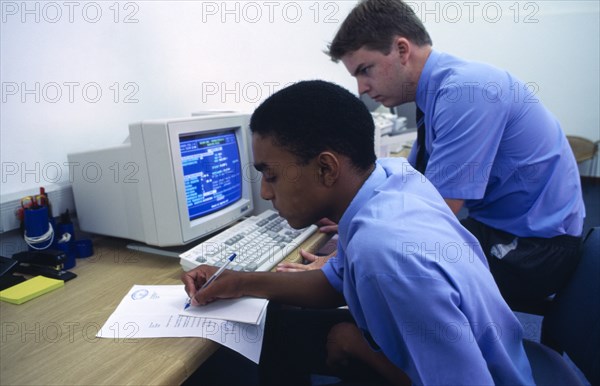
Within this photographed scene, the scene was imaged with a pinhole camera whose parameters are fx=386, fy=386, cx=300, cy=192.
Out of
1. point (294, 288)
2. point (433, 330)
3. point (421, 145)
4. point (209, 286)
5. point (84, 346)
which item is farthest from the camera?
point (421, 145)

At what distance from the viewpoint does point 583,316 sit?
33.8 inches

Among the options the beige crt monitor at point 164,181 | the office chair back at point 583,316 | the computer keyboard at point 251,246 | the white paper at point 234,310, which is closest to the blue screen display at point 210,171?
the beige crt monitor at point 164,181

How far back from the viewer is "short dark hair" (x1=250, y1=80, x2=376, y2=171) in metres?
0.72

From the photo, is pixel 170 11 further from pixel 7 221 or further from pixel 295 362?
pixel 295 362

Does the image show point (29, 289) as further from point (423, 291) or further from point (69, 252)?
point (423, 291)

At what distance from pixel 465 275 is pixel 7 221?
1.14 m

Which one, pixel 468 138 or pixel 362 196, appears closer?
pixel 362 196

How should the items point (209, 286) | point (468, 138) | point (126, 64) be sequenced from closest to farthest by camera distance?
1. point (209, 286)
2. point (468, 138)
3. point (126, 64)

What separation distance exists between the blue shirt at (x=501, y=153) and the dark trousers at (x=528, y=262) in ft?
0.10

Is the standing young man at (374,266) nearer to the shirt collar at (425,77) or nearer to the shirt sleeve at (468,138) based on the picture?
the shirt sleeve at (468,138)

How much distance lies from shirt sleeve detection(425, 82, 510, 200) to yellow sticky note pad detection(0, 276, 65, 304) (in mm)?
1078

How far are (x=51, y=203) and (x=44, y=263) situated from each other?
0.78 feet
